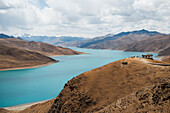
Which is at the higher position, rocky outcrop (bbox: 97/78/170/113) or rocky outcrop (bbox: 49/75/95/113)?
rocky outcrop (bbox: 97/78/170/113)

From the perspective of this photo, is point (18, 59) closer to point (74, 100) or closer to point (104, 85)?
point (74, 100)

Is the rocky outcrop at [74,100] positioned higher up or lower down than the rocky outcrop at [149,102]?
lower down

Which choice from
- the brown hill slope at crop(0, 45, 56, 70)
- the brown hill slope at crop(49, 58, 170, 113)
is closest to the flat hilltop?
the brown hill slope at crop(49, 58, 170, 113)

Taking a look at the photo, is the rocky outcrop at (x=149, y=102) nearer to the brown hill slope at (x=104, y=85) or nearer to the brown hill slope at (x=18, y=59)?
the brown hill slope at (x=104, y=85)

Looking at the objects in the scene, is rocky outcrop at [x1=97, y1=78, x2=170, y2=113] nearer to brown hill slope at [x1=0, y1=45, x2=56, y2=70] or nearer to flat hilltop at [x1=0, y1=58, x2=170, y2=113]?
flat hilltop at [x1=0, y1=58, x2=170, y2=113]

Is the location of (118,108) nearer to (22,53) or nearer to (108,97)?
(108,97)

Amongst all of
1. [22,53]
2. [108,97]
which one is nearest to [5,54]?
[22,53]

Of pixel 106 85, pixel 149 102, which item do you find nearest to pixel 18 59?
pixel 106 85

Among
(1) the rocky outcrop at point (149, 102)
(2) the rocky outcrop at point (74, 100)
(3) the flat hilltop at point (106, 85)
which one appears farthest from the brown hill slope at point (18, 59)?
(1) the rocky outcrop at point (149, 102)
